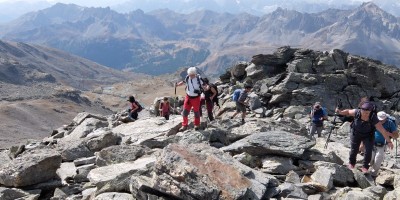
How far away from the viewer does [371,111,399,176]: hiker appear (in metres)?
17.6

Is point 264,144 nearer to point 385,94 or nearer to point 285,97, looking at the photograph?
point 285,97

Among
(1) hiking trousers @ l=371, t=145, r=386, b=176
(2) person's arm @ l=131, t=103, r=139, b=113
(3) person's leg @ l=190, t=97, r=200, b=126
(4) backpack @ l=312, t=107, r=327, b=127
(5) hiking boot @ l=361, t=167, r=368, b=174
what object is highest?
(3) person's leg @ l=190, t=97, r=200, b=126

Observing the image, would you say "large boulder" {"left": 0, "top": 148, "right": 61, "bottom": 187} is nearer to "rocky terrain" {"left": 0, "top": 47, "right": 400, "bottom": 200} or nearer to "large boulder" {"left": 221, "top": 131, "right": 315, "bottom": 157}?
"rocky terrain" {"left": 0, "top": 47, "right": 400, "bottom": 200}

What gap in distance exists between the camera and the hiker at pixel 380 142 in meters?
17.6

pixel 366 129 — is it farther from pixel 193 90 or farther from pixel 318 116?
pixel 318 116

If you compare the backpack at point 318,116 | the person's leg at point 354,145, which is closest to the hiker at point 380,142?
the person's leg at point 354,145

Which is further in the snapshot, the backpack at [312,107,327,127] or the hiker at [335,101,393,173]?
the backpack at [312,107,327,127]

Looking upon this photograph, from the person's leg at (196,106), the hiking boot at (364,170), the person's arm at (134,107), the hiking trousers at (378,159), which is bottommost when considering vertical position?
the person's arm at (134,107)

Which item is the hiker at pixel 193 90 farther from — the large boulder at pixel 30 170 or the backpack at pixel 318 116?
the backpack at pixel 318 116

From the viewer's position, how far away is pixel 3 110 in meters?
169

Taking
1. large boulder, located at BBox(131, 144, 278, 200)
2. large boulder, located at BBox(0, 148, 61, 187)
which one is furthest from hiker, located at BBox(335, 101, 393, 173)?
large boulder, located at BBox(0, 148, 61, 187)

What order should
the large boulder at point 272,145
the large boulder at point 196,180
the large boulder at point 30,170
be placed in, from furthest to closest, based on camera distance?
the large boulder at point 272,145, the large boulder at point 30,170, the large boulder at point 196,180

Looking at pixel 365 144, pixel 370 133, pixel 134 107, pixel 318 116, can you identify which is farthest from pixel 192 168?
pixel 134 107

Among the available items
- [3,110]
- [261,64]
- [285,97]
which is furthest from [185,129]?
[3,110]
